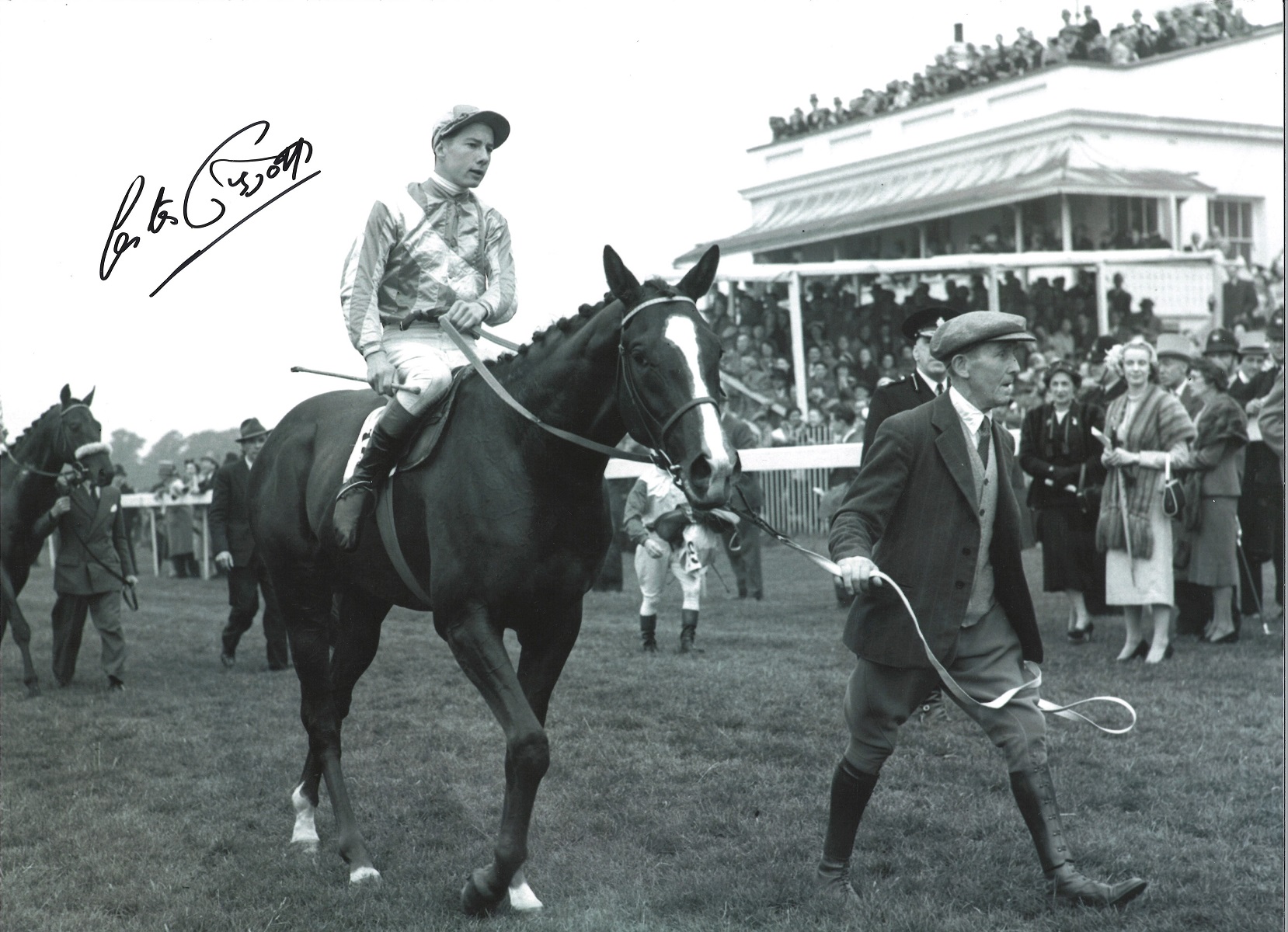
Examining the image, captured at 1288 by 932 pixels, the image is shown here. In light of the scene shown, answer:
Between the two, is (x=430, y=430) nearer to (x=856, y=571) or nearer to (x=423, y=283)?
(x=423, y=283)

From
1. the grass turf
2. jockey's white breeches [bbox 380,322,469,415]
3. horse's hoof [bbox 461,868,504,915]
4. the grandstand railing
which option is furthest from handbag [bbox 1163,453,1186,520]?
the grandstand railing

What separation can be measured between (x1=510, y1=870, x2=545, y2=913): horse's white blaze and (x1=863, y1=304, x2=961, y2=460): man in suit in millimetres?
3267

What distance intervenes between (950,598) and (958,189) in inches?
810

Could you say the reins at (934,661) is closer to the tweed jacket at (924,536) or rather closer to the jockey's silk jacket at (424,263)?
the tweed jacket at (924,536)

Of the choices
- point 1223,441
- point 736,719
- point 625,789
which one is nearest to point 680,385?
point 625,789

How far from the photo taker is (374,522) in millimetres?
5430

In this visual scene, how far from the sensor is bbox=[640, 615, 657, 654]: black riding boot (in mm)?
10664

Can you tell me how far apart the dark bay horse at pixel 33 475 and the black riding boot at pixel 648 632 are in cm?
Answer: 429

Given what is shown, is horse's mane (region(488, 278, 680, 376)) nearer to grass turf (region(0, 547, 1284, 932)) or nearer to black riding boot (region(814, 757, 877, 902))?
black riding boot (region(814, 757, 877, 902))

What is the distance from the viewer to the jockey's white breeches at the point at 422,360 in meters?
5.12

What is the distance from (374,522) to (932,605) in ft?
7.37

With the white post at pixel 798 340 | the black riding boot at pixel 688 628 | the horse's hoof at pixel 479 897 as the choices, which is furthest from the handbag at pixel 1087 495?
the white post at pixel 798 340

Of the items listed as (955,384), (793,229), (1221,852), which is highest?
(793,229)

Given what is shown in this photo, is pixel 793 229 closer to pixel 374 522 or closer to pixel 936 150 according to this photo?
pixel 936 150
